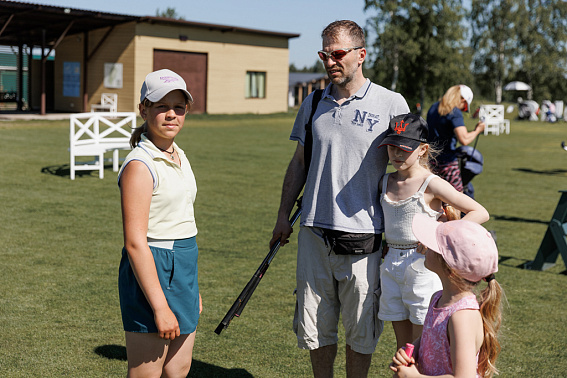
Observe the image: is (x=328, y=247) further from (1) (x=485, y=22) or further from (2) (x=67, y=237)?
(1) (x=485, y=22)

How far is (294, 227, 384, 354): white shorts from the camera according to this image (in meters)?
3.45

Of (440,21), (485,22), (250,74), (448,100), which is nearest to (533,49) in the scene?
(485,22)

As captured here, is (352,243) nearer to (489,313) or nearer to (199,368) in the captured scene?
(489,313)

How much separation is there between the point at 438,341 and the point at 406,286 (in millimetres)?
763

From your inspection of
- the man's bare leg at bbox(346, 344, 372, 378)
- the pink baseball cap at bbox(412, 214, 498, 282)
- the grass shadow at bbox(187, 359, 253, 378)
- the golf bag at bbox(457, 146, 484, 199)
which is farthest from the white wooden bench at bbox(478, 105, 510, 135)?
the pink baseball cap at bbox(412, 214, 498, 282)

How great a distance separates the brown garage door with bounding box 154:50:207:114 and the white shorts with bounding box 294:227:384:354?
32.2 m

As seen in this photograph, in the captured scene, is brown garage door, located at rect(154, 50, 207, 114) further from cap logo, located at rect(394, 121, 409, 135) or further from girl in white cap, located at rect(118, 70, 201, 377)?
girl in white cap, located at rect(118, 70, 201, 377)

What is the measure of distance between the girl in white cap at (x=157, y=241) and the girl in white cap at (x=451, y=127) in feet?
13.8

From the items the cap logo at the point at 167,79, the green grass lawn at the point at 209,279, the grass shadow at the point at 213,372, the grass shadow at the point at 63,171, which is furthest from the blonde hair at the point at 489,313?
the grass shadow at the point at 63,171

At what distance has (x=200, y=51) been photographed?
1443 inches

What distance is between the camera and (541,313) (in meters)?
5.66

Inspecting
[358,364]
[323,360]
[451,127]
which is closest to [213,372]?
[323,360]

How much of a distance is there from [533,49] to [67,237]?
2381 inches

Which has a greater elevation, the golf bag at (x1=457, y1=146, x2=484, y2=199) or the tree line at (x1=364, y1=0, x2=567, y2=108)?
the tree line at (x1=364, y1=0, x2=567, y2=108)
